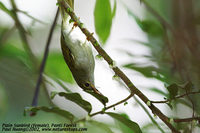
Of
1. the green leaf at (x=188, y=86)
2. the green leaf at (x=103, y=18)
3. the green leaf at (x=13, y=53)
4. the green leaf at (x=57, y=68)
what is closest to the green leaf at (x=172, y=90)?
the green leaf at (x=188, y=86)

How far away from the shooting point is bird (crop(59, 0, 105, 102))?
861 mm

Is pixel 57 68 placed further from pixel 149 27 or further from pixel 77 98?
pixel 77 98

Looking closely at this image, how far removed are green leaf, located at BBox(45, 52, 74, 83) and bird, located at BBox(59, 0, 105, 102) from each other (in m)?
0.15

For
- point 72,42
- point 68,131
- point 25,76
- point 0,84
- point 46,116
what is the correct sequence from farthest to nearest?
point 0,84 → point 25,76 → point 46,116 → point 72,42 → point 68,131

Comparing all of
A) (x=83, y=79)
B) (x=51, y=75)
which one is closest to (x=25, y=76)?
(x=51, y=75)

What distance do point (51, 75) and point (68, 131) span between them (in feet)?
1.26

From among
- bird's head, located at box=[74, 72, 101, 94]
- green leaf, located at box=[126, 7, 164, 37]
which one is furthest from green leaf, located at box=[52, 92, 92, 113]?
green leaf, located at box=[126, 7, 164, 37]

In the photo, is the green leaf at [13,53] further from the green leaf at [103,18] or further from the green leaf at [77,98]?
the green leaf at [77,98]

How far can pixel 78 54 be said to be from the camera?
917mm

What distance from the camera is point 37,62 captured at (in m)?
1.18

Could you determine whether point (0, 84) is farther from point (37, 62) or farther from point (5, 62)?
point (37, 62)

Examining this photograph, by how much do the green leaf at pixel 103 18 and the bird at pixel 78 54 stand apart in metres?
0.06

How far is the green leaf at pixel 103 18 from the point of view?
889 millimetres

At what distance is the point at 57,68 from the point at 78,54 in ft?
0.81
